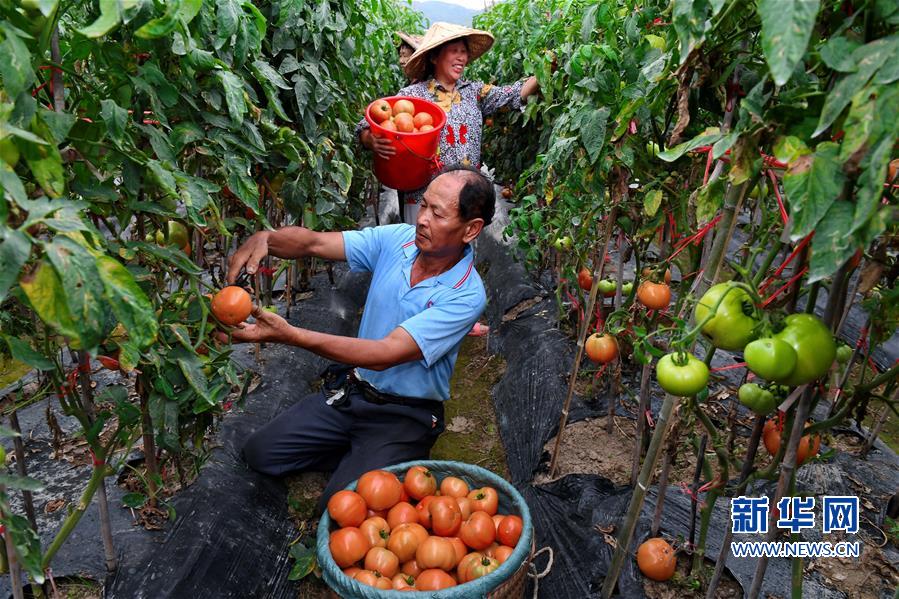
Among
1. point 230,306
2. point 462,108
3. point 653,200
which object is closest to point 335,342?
point 230,306

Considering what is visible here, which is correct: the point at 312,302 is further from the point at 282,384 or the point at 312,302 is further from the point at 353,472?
the point at 353,472

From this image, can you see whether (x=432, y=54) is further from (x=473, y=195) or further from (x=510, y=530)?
(x=510, y=530)

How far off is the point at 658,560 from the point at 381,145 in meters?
2.31

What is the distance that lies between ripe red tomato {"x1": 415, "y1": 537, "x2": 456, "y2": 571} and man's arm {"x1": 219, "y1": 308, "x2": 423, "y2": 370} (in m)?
0.57

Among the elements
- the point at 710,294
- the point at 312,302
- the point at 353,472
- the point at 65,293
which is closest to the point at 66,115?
the point at 65,293

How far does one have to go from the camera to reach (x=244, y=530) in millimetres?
2084

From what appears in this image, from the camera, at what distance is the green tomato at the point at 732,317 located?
1.10 metres

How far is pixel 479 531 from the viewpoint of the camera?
6.31ft

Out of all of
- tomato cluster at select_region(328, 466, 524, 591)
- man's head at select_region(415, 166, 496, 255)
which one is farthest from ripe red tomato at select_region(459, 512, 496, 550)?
man's head at select_region(415, 166, 496, 255)

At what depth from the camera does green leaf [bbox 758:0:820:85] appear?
2.38 feet

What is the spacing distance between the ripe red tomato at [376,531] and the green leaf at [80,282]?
129 centimetres

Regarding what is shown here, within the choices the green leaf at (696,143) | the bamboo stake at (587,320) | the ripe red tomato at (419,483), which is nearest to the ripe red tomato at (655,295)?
the bamboo stake at (587,320)

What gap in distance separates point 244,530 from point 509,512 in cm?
88

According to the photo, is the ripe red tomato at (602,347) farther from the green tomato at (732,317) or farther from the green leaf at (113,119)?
the green leaf at (113,119)
